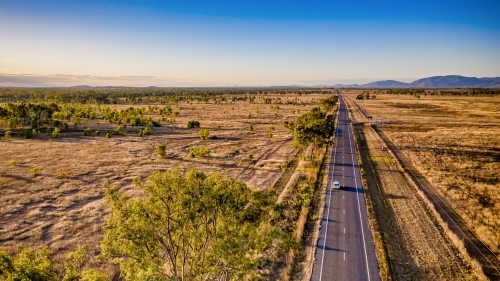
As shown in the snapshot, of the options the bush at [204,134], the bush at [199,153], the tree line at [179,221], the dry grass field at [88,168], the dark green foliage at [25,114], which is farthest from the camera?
the dark green foliage at [25,114]

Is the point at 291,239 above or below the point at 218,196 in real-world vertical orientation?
below

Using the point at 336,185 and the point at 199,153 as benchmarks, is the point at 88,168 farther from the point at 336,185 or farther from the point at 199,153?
the point at 336,185

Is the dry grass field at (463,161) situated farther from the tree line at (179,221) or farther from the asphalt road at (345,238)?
the tree line at (179,221)

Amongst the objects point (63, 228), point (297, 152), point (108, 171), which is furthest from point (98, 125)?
point (63, 228)

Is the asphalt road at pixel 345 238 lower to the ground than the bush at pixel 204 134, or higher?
lower

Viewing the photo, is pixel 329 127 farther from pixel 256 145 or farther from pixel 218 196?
pixel 218 196

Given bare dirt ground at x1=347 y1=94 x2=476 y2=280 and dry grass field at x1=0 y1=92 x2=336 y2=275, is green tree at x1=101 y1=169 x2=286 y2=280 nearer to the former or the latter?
dry grass field at x1=0 y1=92 x2=336 y2=275

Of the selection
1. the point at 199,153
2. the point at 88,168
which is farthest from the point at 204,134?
the point at 88,168

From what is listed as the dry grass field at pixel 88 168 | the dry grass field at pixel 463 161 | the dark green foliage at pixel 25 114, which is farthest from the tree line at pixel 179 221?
the dark green foliage at pixel 25 114
